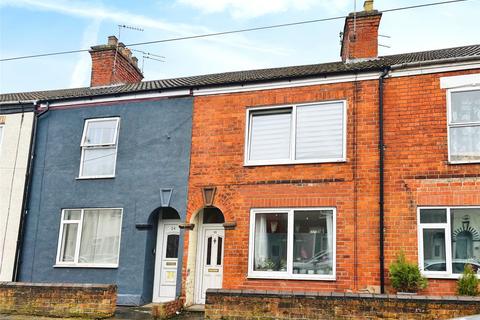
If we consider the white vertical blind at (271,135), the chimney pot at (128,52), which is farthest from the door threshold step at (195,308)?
the chimney pot at (128,52)

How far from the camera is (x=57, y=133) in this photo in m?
14.9

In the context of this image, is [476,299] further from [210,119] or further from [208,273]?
[210,119]

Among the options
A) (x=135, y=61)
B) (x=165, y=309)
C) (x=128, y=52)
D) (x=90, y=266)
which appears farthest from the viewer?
(x=135, y=61)

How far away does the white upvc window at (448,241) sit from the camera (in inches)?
420

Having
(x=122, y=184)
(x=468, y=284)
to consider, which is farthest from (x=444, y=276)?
(x=122, y=184)

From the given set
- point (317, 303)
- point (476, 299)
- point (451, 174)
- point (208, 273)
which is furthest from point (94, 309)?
point (451, 174)

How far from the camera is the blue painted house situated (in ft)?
43.6

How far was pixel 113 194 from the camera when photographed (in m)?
13.8

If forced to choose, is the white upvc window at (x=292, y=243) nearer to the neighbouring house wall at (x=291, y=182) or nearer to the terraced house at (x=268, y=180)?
the terraced house at (x=268, y=180)

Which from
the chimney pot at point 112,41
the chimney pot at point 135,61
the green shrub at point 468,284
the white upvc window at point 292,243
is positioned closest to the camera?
the green shrub at point 468,284

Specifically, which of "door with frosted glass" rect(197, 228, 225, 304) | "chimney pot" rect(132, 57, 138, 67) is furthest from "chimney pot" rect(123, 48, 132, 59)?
"door with frosted glass" rect(197, 228, 225, 304)

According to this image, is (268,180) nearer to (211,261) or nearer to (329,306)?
(211,261)

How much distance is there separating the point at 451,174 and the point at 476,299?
333cm

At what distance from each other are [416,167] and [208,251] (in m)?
Answer: 5.44
